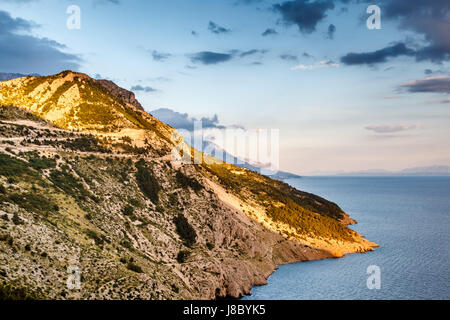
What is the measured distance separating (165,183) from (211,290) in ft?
117

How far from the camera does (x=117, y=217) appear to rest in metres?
64.6

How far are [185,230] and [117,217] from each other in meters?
18.0

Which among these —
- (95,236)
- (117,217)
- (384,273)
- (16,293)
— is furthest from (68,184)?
(384,273)

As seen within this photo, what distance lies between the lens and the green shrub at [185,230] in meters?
74.8

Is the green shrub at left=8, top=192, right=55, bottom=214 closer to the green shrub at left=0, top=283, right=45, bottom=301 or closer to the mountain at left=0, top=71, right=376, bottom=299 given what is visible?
the mountain at left=0, top=71, right=376, bottom=299

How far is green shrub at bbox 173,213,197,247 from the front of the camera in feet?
245

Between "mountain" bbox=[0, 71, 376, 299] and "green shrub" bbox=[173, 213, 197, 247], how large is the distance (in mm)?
304

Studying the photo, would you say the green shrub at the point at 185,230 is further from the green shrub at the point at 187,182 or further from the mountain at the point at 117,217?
the green shrub at the point at 187,182

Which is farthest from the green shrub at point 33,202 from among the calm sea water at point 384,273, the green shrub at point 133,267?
the calm sea water at point 384,273

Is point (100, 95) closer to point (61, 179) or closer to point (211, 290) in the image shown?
point (61, 179)

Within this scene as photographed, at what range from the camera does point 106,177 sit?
74812 millimetres

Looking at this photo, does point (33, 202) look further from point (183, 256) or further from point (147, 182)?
point (147, 182)

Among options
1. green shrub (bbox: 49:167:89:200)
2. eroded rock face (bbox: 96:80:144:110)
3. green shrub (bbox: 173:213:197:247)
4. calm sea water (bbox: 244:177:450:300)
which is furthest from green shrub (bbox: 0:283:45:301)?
eroded rock face (bbox: 96:80:144:110)

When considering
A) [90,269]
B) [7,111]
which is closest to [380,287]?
[90,269]
